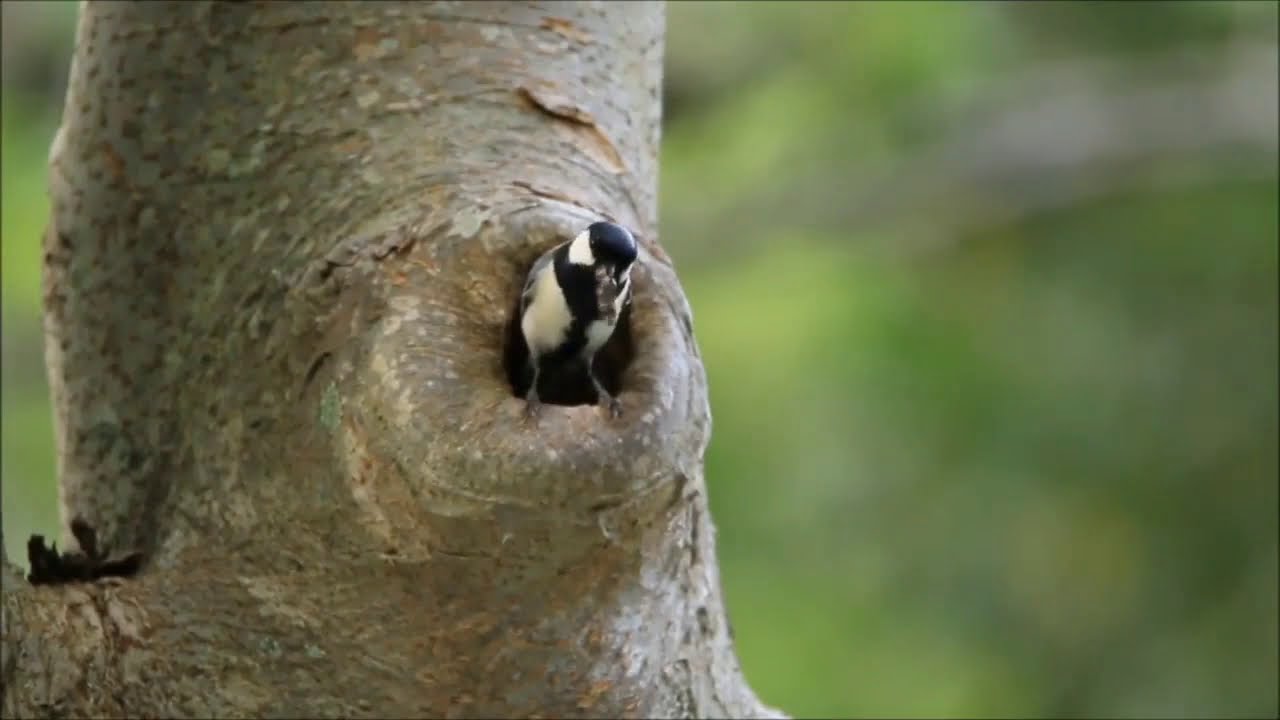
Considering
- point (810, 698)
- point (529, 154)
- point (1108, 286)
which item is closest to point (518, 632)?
point (529, 154)

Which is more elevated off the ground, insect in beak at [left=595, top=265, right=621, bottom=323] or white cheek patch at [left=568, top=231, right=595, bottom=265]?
white cheek patch at [left=568, top=231, right=595, bottom=265]

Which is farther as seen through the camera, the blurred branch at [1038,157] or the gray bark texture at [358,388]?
the blurred branch at [1038,157]

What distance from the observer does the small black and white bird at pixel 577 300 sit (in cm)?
91

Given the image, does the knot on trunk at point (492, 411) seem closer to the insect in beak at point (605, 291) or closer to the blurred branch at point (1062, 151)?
the insect in beak at point (605, 291)

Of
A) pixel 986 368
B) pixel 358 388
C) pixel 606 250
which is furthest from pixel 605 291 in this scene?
pixel 986 368

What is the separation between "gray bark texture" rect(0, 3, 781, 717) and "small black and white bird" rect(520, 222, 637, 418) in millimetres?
15

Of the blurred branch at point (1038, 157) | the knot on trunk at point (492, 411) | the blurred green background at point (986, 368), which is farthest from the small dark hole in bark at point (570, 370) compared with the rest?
the blurred branch at point (1038, 157)

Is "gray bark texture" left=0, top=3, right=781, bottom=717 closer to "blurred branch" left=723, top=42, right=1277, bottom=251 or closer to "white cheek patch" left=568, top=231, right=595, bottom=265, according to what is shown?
"white cheek patch" left=568, top=231, right=595, bottom=265

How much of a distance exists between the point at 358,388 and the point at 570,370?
119 mm

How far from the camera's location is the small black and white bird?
0.91 meters

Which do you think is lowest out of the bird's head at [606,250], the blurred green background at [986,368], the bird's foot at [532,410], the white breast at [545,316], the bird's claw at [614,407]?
the blurred green background at [986,368]

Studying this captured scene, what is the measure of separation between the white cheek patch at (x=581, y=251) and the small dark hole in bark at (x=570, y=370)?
54mm

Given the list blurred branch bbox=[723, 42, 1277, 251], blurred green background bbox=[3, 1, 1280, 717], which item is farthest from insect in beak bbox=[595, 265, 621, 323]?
blurred branch bbox=[723, 42, 1277, 251]

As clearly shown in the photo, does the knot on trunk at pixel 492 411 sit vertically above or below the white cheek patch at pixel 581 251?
below
